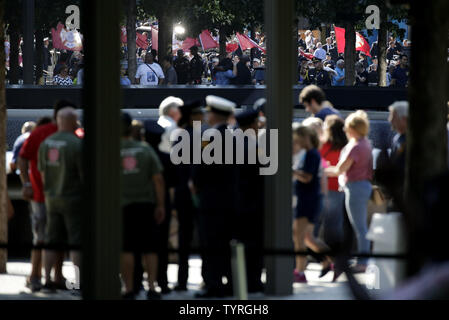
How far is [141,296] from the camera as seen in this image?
892 centimetres

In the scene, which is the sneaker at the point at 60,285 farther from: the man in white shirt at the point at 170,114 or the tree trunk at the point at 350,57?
the tree trunk at the point at 350,57

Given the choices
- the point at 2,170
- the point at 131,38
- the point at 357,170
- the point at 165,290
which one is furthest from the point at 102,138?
the point at 131,38

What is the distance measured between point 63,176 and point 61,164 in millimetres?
97

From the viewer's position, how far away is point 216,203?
8.83 metres

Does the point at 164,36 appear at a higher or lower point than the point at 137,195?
higher

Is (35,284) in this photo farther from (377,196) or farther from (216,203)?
(377,196)

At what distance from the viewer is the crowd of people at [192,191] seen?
8.63 meters

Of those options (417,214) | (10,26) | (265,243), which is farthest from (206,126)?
(10,26)

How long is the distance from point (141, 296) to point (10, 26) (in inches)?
937

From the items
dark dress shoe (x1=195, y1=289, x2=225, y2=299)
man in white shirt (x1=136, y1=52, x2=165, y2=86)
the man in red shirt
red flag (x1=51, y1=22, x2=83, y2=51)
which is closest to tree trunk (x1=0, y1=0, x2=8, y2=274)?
the man in red shirt

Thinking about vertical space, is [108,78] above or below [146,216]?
above
